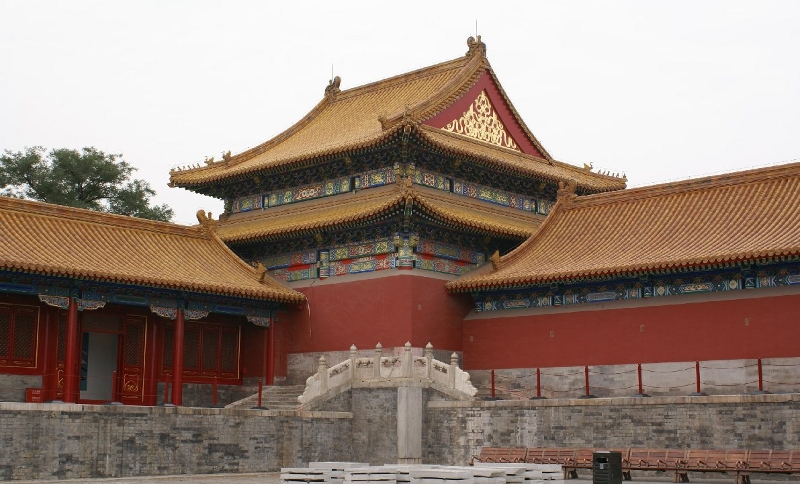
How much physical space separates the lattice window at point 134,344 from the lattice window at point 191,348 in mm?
1437

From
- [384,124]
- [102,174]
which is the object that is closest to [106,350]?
[384,124]

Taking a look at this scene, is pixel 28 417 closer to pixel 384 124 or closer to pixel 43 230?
pixel 43 230

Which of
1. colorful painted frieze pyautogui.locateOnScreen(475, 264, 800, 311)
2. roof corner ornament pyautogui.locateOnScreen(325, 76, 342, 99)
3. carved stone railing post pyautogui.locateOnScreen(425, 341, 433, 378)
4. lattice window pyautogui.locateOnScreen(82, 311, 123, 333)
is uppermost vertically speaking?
roof corner ornament pyautogui.locateOnScreen(325, 76, 342, 99)

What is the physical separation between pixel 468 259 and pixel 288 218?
599 centimetres

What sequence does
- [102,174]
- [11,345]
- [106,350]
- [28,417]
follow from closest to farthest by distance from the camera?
[28,417] → [11,345] → [106,350] → [102,174]

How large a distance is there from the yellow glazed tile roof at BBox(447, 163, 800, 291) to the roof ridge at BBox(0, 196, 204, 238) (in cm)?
852

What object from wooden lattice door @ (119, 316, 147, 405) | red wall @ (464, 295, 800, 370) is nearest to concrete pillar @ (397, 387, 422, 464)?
red wall @ (464, 295, 800, 370)

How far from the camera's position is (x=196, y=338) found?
34000 millimetres

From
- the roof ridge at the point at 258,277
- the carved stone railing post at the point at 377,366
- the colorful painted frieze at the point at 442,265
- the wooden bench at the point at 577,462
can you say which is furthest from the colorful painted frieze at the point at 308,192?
the wooden bench at the point at 577,462

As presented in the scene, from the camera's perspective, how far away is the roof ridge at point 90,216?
1227 inches

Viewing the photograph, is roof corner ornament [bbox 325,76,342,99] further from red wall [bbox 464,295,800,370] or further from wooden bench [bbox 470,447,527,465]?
wooden bench [bbox 470,447,527,465]

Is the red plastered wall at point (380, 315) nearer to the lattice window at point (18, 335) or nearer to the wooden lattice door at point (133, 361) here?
the wooden lattice door at point (133, 361)

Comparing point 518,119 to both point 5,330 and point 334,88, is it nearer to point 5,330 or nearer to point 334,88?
point 334,88

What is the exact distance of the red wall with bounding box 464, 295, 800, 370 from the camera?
90.6 ft
